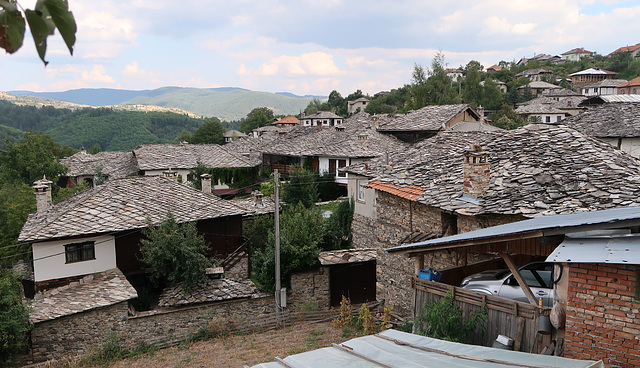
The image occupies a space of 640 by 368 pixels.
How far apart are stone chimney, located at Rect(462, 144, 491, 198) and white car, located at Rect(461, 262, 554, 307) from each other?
251 centimetres

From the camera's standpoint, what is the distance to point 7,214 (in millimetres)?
21297

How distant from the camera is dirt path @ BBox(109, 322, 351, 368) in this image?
36.9 ft

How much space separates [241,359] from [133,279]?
8115 millimetres

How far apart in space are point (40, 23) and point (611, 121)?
22.6 m

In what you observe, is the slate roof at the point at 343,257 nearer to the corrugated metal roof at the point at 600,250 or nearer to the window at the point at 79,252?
the window at the point at 79,252

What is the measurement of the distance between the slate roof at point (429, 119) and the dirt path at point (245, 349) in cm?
2002

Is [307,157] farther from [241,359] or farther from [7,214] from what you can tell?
[241,359]

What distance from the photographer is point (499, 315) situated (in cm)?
637

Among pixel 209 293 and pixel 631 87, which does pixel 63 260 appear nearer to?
pixel 209 293

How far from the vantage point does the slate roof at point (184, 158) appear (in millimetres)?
36281

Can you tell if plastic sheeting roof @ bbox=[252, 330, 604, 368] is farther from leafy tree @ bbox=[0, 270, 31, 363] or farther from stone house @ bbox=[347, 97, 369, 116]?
stone house @ bbox=[347, 97, 369, 116]

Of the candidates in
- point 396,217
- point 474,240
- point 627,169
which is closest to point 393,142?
point 396,217

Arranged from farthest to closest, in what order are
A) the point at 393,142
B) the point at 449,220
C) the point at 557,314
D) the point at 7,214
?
1. the point at 393,142
2. the point at 7,214
3. the point at 449,220
4. the point at 557,314

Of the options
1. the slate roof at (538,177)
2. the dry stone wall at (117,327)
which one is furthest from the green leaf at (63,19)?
the dry stone wall at (117,327)
